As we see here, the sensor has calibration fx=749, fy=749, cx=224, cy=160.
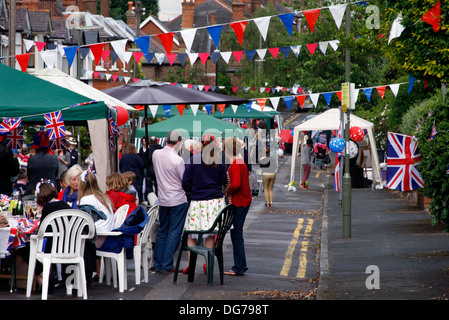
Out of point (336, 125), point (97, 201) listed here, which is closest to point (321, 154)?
point (336, 125)

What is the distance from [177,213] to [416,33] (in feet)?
14.0

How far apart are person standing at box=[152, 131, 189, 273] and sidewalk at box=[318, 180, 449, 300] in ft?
7.48

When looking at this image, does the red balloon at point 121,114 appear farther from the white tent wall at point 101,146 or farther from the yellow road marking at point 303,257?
the yellow road marking at point 303,257

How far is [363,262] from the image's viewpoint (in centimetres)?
1223

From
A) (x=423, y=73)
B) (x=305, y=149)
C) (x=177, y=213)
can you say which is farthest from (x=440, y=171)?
(x=305, y=149)

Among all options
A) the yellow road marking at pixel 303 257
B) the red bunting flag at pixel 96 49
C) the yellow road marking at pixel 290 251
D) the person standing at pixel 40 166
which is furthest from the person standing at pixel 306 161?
the person standing at pixel 40 166

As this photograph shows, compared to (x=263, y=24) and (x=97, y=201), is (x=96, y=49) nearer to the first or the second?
(x=263, y=24)

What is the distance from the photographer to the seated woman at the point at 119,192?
416 inches

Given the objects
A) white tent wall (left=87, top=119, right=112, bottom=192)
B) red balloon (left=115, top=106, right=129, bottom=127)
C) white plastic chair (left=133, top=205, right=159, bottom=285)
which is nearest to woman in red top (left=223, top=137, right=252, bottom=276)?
white plastic chair (left=133, top=205, right=159, bottom=285)

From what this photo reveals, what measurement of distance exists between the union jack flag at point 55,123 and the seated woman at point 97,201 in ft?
4.88

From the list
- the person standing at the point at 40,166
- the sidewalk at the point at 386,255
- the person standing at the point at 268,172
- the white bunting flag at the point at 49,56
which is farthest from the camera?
the person standing at the point at 268,172
